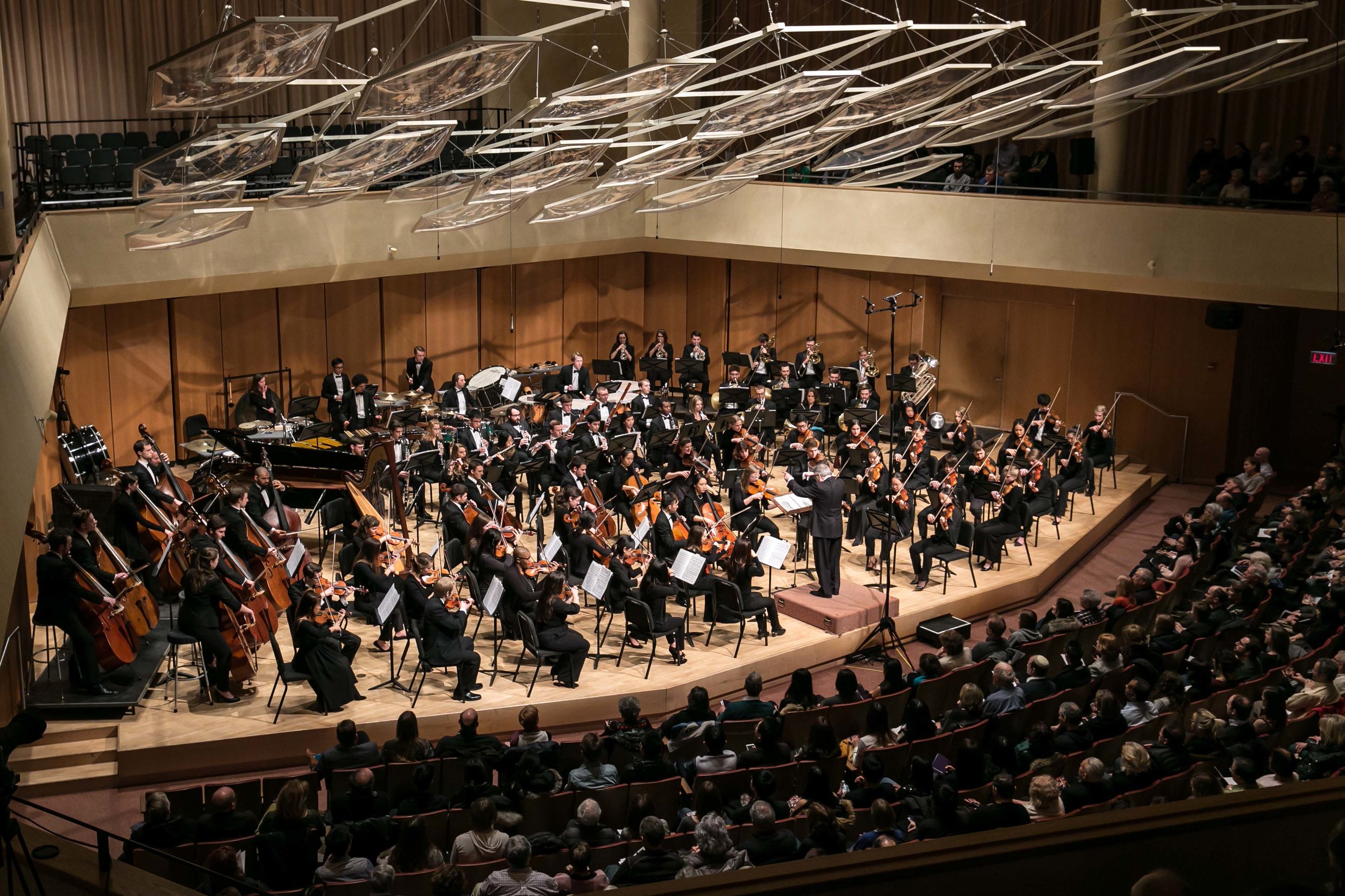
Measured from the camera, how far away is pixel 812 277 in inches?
856

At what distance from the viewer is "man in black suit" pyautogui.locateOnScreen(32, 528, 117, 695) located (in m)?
9.48

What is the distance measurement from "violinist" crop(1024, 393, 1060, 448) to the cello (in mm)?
10836

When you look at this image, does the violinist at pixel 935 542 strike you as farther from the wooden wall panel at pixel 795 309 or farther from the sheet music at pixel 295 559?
the wooden wall panel at pixel 795 309

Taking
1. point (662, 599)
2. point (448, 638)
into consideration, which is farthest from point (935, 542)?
point (448, 638)

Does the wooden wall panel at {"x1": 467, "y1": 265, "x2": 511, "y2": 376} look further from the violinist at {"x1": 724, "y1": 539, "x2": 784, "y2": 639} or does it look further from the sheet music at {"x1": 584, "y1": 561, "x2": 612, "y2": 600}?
the sheet music at {"x1": 584, "y1": 561, "x2": 612, "y2": 600}

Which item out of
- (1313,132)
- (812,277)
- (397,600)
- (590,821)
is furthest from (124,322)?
(1313,132)

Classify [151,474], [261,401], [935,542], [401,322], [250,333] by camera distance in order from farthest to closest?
[401,322], [250,333], [261,401], [935,542], [151,474]

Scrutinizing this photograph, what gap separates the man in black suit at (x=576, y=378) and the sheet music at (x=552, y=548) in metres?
6.78

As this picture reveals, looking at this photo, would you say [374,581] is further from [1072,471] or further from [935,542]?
[1072,471]

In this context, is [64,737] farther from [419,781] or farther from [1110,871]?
[1110,871]

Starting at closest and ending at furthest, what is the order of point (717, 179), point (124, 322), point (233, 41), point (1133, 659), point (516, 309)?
point (233, 41) < point (1133, 659) < point (717, 179) < point (124, 322) < point (516, 309)

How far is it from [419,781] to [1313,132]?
1614 cm

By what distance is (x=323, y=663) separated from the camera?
10156 mm

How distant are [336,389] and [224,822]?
1154cm
